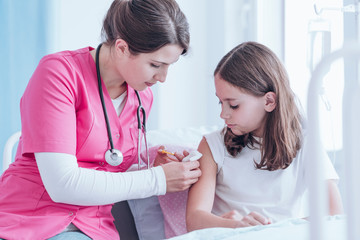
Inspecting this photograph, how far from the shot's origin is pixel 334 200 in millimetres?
1404

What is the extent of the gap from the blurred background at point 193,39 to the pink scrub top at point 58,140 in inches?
50.4

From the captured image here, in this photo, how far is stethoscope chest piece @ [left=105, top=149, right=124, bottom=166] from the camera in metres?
1.39

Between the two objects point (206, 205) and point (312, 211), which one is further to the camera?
point (206, 205)

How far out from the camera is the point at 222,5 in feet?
10.6

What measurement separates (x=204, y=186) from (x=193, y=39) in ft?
6.99

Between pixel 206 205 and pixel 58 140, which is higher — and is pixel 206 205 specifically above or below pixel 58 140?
below

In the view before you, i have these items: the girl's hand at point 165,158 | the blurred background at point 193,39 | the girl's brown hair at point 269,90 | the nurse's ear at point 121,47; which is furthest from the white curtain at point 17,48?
the girl's brown hair at point 269,90

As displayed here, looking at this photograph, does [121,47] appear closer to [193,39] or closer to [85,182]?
[85,182]

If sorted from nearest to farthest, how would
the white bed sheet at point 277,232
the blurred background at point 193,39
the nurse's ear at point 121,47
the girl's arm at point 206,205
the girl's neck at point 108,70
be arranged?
the white bed sheet at point 277,232 → the girl's arm at point 206,205 → the nurse's ear at point 121,47 → the girl's neck at point 108,70 → the blurred background at point 193,39

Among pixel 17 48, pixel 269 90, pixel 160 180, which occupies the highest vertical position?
pixel 17 48

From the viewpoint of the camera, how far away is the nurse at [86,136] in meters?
1.25

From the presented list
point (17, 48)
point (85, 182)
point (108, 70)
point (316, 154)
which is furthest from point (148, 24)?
point (17, 48)

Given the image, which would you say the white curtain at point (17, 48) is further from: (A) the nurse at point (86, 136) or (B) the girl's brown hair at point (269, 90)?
(B) the girl's brown hair at point (269, 90)

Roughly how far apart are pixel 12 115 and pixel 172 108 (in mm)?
1197
